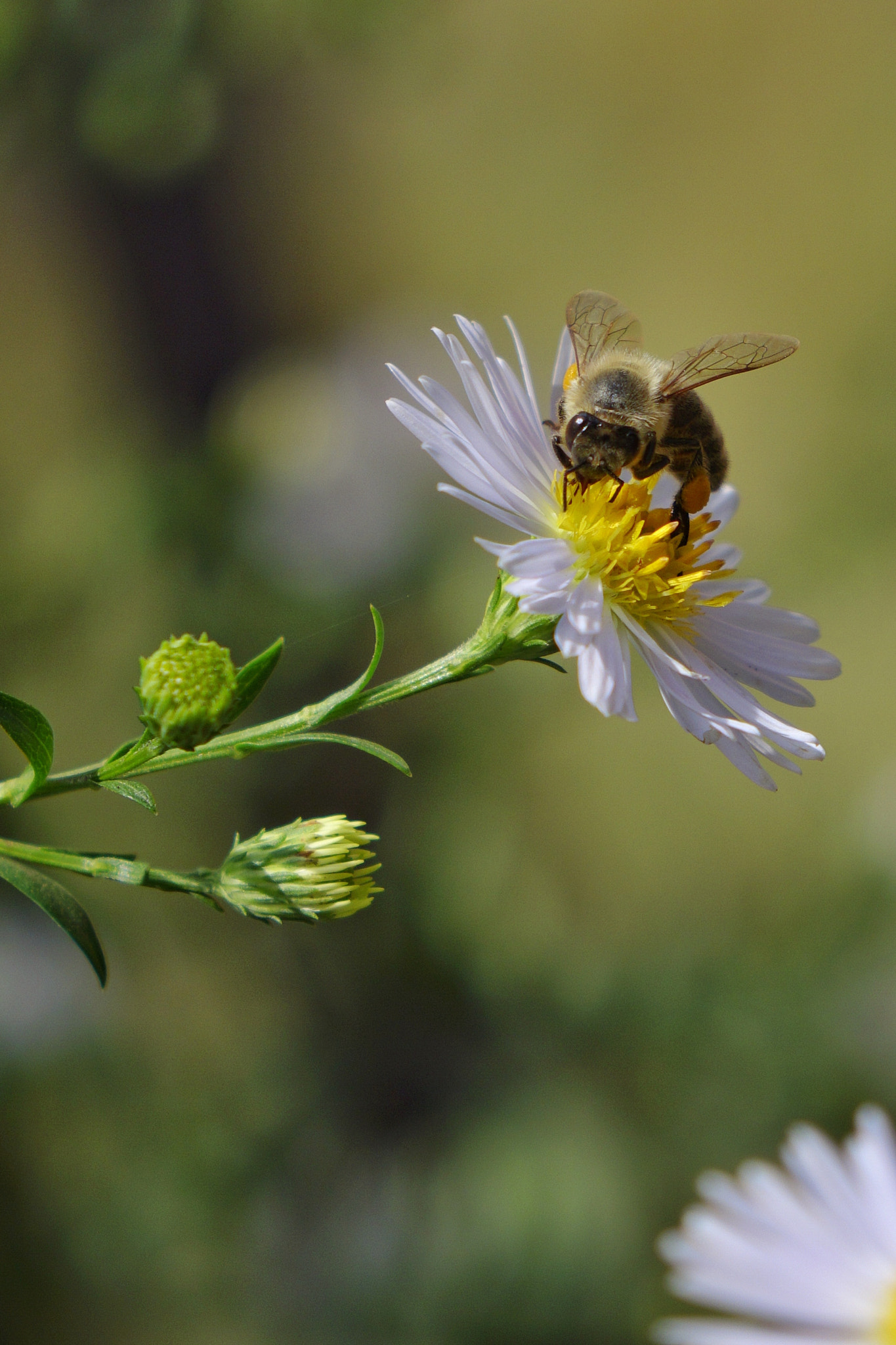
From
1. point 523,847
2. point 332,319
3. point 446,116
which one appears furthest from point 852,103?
point 523,847

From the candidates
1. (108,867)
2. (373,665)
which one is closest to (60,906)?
(108,867)

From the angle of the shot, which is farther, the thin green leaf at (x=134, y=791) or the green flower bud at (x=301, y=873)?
the green flower bud at (x=301, y=873)

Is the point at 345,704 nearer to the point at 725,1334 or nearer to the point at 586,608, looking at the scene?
the point at 586,608

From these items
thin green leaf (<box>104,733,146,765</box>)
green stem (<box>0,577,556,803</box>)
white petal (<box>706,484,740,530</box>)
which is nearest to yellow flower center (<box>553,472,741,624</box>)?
green stem (<box>0,577,556,803</box>)

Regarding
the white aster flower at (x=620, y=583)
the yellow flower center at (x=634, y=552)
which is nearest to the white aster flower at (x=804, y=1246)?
the white aster flower at (x=620, y=583)

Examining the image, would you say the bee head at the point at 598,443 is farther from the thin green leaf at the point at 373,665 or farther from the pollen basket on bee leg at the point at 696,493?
the thin green leaf at the point at 373,665

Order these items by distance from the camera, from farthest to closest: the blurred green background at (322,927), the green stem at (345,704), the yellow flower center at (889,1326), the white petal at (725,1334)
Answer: the blurred green background at (322,927) < the green stem at (345,704) < the yellow flower center at (889,1326) < the white petal at (725,1334)

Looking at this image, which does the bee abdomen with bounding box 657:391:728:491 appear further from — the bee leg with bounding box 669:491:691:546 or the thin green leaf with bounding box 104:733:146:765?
the thin green leaf with bounding box 104:733:146:765
